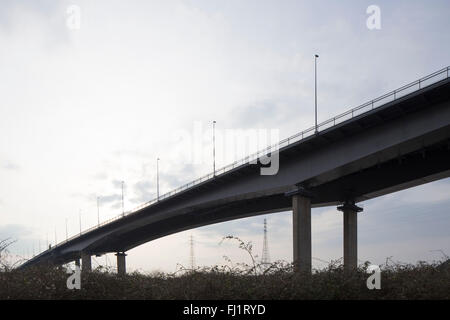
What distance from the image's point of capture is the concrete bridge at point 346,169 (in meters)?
28.0

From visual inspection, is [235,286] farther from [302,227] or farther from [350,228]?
[350,228]

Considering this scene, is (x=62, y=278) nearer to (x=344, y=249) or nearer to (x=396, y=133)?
(x=396, y=133)

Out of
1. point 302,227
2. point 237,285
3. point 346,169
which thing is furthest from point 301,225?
point 237,285

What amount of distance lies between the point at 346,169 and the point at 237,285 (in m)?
23.4

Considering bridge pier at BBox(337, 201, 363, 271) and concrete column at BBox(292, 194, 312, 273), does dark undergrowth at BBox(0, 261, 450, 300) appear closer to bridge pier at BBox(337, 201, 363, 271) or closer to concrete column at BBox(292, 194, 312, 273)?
concrete column at BBox(292, 194, 312, 273)

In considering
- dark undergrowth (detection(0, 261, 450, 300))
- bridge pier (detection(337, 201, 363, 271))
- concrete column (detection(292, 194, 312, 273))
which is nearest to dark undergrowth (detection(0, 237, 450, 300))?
dark undergrowth (detection(0, 261, 450, 300))

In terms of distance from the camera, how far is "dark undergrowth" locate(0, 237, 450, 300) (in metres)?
11.3

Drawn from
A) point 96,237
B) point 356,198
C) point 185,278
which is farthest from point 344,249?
point 96,237

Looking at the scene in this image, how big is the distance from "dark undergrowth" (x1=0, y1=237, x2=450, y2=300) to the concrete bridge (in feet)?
16.1

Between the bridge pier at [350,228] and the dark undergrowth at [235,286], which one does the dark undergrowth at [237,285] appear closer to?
the dark undergrowth at [235,286]

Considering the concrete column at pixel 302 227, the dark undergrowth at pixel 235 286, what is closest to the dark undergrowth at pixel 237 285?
the dark undergrowth at pixel 235 286

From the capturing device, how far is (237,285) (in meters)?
11.8
